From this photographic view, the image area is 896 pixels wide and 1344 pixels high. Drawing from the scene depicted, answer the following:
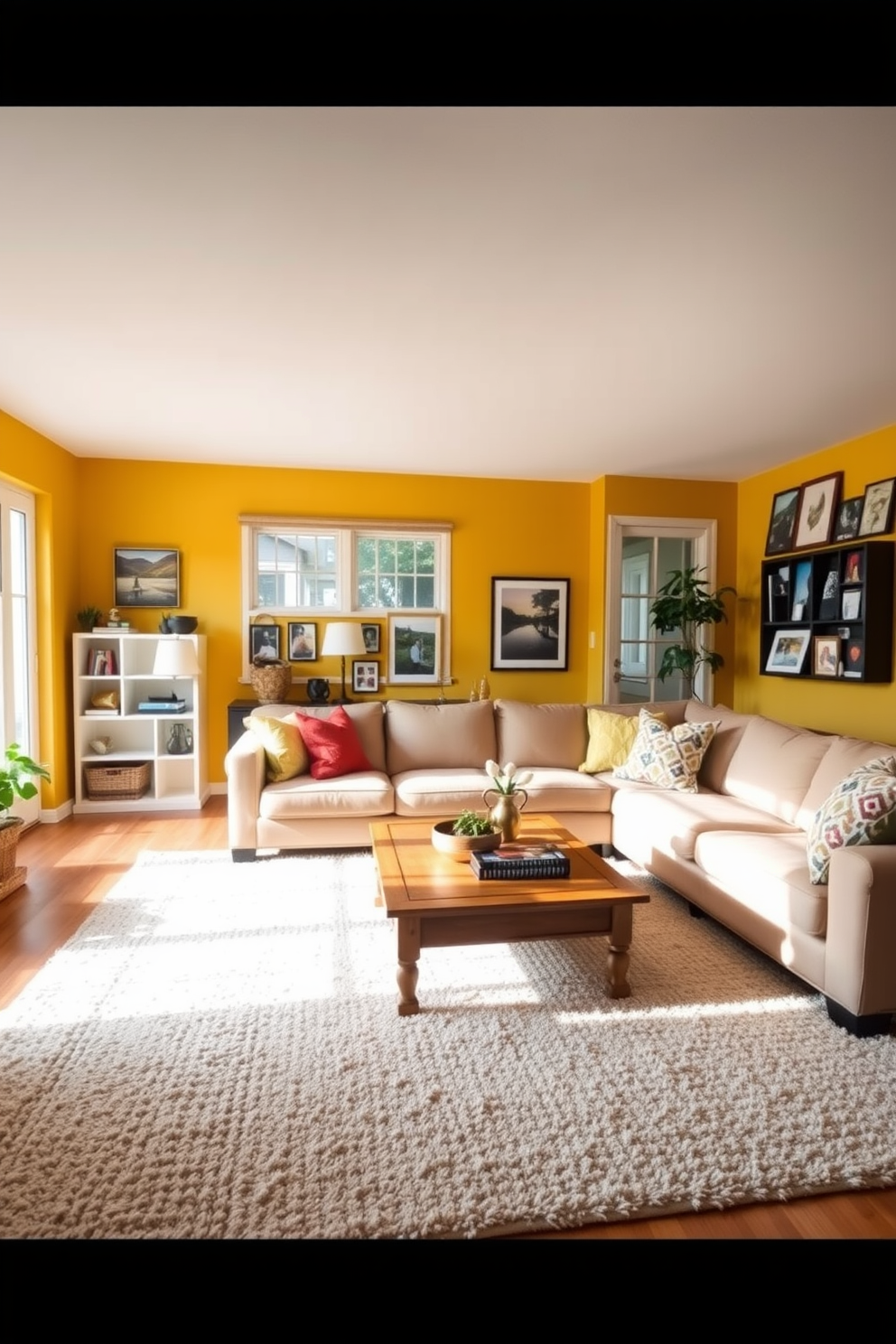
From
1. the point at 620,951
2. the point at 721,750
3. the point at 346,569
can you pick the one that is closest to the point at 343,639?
the point at 346,569

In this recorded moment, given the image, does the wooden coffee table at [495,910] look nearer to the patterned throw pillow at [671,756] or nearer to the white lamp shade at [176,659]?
the patterned throw pillow at [671,756]

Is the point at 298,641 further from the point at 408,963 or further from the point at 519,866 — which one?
the point at 408,963

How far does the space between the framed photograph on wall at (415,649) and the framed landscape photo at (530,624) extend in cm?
49

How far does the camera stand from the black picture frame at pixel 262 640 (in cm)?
529

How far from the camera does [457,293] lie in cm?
257

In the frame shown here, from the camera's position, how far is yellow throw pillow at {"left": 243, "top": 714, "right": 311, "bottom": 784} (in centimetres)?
386

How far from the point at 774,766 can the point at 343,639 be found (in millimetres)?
2924

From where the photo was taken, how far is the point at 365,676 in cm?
546

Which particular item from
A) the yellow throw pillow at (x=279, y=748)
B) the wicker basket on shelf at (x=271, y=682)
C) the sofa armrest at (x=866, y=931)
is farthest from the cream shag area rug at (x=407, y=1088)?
the wicker basket on shelf at (x=271, y=682)

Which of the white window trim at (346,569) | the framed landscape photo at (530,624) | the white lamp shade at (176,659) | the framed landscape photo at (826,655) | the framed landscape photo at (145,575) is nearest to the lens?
the framed landscape photo at (826,655)
